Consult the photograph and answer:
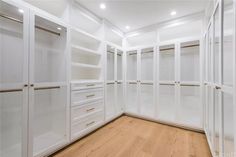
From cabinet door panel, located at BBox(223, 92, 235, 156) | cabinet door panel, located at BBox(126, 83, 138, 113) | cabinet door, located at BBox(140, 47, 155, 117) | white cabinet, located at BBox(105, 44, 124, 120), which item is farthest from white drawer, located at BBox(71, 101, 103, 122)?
cabinet door panel, located at BBox(223, 92, 235, 156)

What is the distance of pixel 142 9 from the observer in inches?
88.0

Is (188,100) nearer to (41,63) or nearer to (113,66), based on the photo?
(113,66)

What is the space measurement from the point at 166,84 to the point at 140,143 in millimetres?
1437

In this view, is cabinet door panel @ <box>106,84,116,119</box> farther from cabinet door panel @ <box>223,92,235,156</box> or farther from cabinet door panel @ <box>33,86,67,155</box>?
cabinet door panel @ <box>223,92,235,156</box>

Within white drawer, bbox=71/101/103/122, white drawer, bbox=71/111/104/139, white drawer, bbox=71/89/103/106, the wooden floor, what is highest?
white drawer, bbox=71/89/103/106

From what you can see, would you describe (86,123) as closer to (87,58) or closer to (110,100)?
(110,100)

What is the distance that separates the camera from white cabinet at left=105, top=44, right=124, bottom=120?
276 cm

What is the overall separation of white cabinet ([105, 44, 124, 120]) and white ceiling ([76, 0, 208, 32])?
2.28 ft

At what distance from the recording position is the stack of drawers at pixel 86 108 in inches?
75.0

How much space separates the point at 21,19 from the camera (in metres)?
1.35

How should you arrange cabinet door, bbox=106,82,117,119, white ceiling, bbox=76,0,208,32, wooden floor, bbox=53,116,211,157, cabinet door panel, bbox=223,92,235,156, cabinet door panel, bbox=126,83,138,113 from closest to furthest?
cabinet door panel, bbox=223,92,235,156, wooden floor, bbox=53,116,211,157, white ceiling, bbox=76,0,208,32, cabinet door, bbox=106,82,117,119, cabinet door panel, bbox=126,83,138,113

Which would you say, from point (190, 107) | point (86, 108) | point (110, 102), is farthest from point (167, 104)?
point (86, 108)

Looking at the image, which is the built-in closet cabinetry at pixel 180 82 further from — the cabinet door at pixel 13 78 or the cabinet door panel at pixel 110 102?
the cabinet door at pixel 13 78

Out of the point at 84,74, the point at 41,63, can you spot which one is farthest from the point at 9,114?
the point at 84,74
